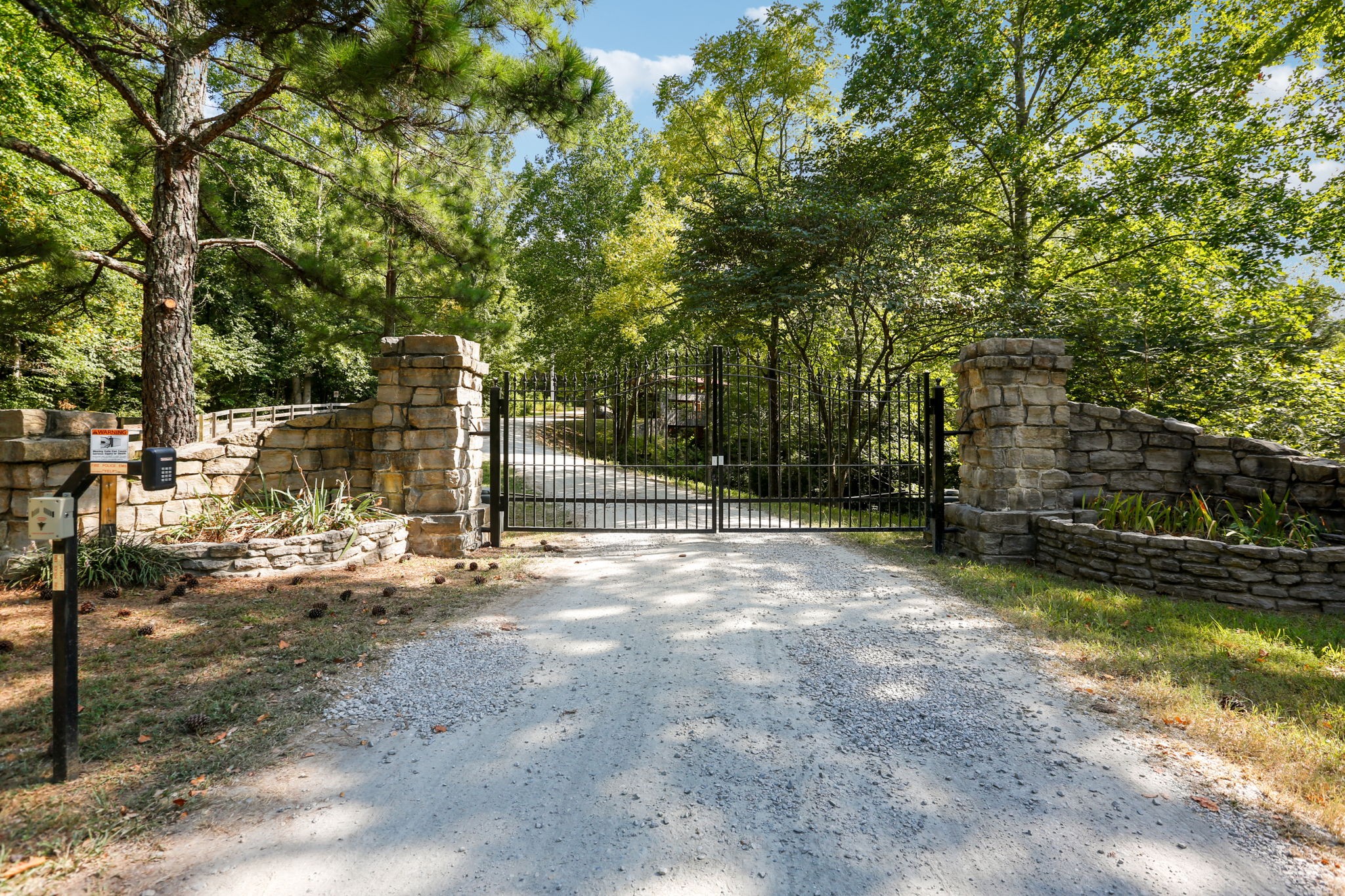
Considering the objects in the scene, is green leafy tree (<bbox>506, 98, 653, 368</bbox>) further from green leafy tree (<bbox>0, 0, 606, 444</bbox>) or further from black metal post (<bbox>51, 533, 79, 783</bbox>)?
black metal post (<bbox>51, 533, 79, 783</bbox>)

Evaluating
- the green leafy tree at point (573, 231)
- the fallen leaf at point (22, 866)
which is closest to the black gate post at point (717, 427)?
the fallen leaf at point (22, 866)

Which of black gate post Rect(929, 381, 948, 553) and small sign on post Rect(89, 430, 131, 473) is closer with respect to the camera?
small sign on post Rect(89, 430, 131, 473)

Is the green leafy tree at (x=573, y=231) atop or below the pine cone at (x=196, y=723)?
atop

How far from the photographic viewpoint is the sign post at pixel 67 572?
7.16 ft

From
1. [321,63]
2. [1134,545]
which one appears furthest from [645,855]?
[321,63]

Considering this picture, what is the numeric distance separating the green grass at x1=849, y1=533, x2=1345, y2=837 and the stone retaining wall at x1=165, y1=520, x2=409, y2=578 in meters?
5.41

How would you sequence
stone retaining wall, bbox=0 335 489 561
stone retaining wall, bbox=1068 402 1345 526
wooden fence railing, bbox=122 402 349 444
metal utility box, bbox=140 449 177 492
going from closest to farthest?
1. metal utility box, bbox=140 449 177 492
2. stone retaining wall, bbox=1068 402 1345 526
3. stone retaining wall, bbox=0 335 489 561
4. wooden fence railing, bbox=122 402 349 444

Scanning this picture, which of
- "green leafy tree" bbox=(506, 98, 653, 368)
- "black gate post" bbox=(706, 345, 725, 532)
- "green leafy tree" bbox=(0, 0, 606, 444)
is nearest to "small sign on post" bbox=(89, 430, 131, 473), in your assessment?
"green leafy tree" bbox=(0, 0, 606, 444)

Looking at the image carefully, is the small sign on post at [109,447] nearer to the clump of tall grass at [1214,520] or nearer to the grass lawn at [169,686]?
the grass lawn at [169,686]

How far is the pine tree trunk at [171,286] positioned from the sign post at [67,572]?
15.5 ft

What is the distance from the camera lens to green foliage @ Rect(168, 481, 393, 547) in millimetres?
5309

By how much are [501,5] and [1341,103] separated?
13.2 meters

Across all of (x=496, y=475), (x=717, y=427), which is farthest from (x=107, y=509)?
(x=717, y=427)

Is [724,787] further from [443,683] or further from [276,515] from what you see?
[276,515]
